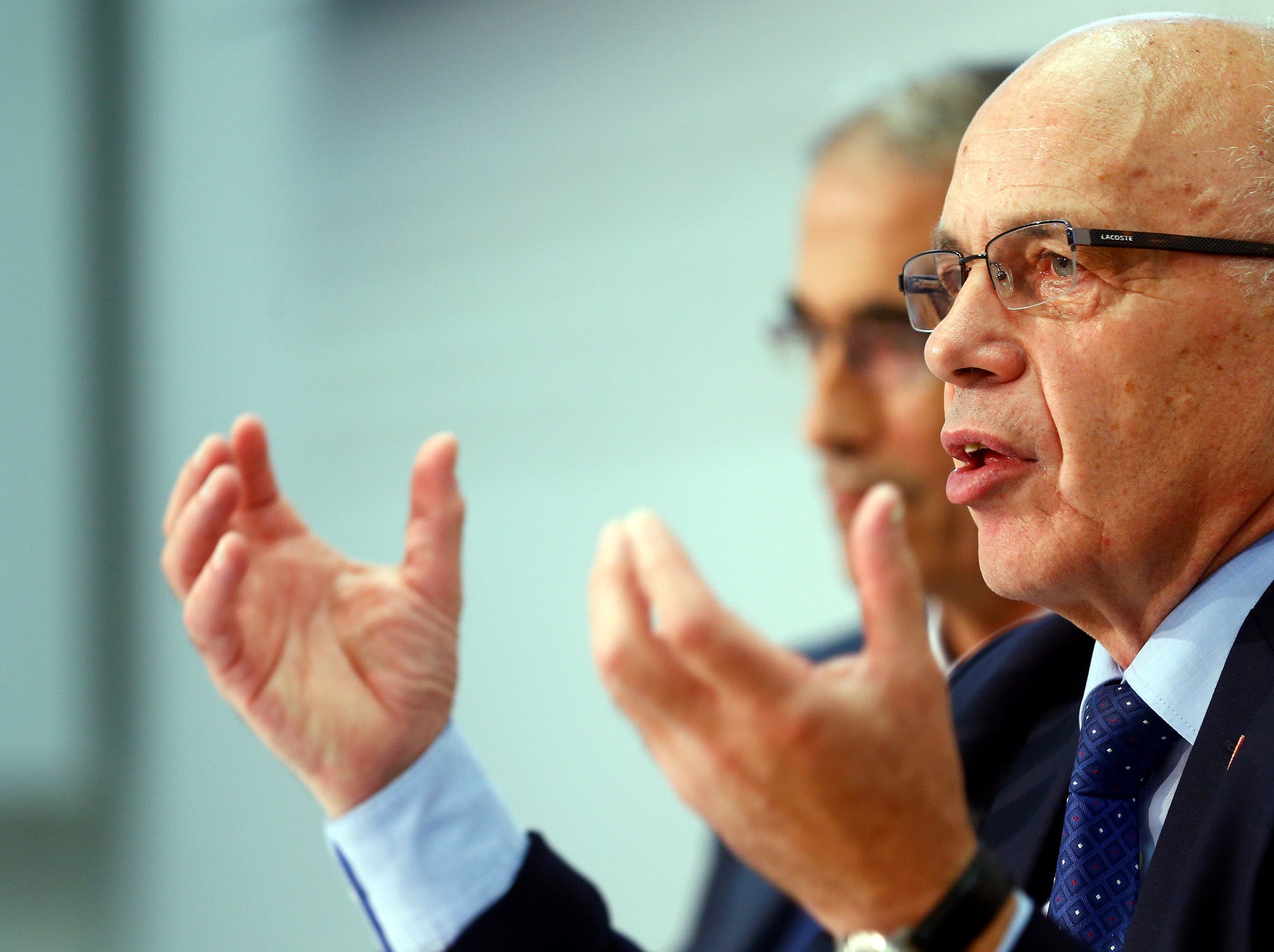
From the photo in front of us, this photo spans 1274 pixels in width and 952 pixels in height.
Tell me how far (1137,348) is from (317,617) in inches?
34.7

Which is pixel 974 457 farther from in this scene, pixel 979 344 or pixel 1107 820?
pixel 1107 820

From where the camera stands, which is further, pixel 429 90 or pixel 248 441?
pixel 429 90

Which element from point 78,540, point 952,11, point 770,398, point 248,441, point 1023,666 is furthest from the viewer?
point 78,540

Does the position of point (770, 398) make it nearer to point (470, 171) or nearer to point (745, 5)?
point (745, 5)

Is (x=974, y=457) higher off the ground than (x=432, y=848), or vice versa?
(x=974, y=457)

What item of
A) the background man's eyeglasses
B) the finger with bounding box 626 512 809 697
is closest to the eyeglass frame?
the finger with bounding box 626 512 809 697

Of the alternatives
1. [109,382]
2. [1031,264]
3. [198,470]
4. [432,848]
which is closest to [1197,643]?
[1031,264]

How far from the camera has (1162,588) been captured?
1.03m

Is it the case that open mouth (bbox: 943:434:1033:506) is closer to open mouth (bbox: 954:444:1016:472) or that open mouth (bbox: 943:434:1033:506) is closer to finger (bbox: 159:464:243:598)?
open mouth (bbox: 954:444:1016:472)

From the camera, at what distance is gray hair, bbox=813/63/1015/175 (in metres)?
2.04

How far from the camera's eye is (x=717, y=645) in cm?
65

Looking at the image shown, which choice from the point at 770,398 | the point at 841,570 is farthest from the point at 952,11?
the point at 841,570

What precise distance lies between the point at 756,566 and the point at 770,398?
1.29 ft

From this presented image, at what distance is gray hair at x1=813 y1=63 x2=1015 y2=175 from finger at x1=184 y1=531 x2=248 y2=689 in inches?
52.7
